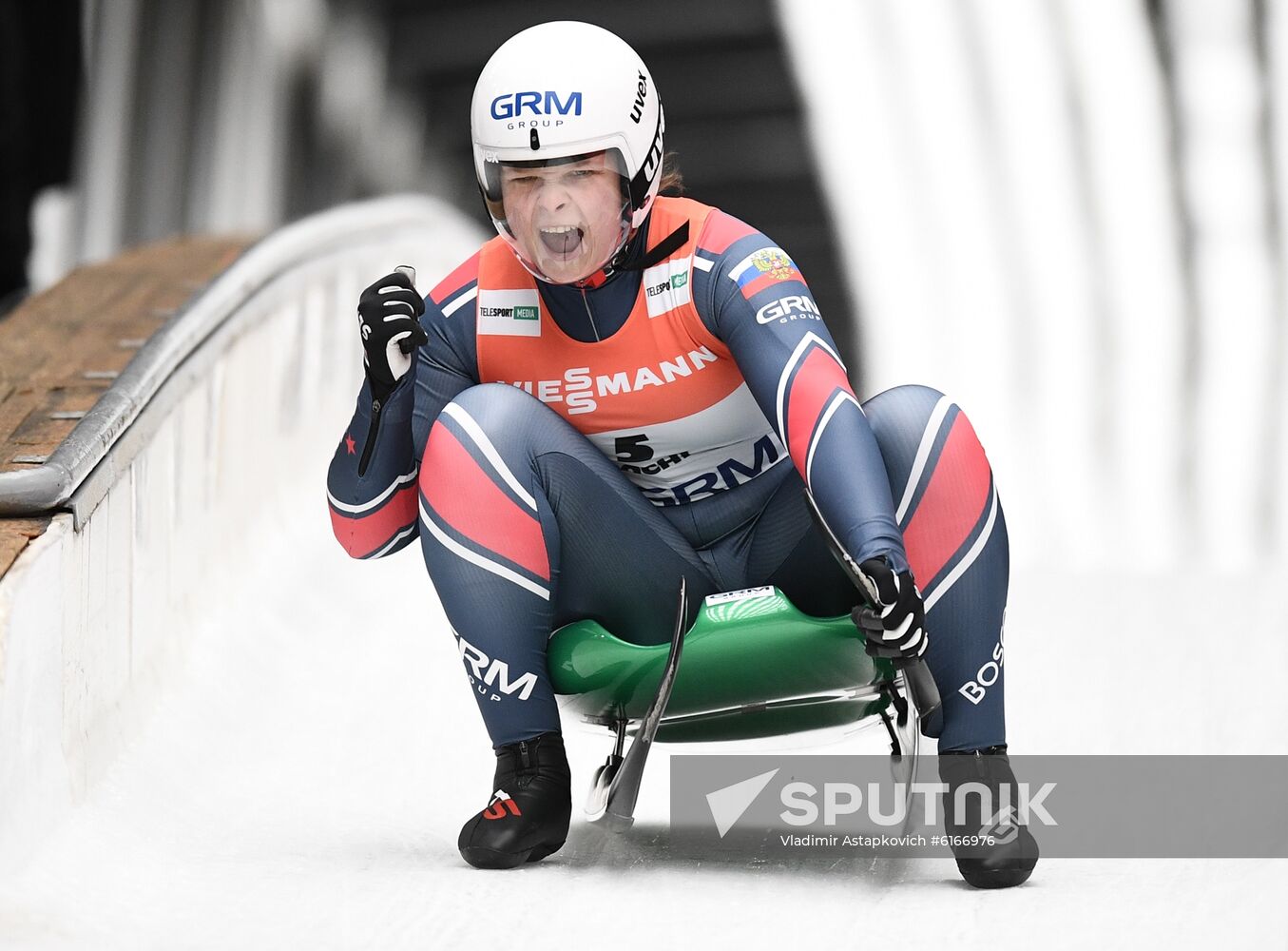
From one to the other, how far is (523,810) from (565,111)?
3.27 ft

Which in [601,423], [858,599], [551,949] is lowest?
[551,949]

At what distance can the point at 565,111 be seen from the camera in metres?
2.52

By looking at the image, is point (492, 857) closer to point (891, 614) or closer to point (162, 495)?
point (891, 614)

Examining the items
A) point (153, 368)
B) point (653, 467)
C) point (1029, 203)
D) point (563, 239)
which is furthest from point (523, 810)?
point (1029, 203)

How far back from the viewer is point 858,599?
2.63 metres

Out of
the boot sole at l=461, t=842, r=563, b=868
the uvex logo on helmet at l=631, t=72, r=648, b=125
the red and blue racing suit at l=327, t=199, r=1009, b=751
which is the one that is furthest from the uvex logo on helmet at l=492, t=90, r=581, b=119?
the boot sole at l=461, t=842, r=563, b=868

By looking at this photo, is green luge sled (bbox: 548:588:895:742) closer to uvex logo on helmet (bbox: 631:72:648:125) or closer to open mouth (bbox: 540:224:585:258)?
open mouth (bbox: 540:224:585:258)

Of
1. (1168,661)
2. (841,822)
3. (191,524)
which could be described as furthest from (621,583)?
(1168,661)

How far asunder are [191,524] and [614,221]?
1.61m

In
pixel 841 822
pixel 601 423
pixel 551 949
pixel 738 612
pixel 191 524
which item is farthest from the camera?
pixel 191 524

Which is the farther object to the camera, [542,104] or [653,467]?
[653,467]

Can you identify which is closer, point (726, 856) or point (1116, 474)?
point (726, 856)

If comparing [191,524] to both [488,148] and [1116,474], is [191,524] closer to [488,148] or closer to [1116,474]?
[488,148]

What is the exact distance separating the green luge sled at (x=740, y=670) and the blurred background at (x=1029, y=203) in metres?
6.99
